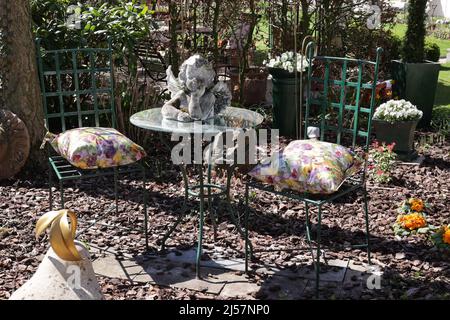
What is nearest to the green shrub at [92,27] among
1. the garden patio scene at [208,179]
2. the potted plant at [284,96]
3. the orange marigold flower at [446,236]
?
the garden patio scene at [208,179]

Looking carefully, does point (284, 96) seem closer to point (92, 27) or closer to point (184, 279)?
point (92, 27)

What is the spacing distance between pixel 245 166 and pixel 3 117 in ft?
6.31

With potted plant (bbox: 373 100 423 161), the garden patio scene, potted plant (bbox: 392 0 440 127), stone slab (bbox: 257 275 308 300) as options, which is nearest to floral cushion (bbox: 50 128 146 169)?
the garden patio scene

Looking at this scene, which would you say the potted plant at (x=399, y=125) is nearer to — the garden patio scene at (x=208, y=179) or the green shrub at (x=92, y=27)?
the garden patio scene at (x=208, y=179)

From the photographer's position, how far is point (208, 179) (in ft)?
12.9

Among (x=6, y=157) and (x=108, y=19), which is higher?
(x=108, y=19)

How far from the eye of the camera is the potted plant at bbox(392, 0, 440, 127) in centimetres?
662

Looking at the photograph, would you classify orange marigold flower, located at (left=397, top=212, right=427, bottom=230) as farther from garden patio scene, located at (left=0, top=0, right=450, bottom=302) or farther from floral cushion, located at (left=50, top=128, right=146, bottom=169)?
floral cushion, located at (left=50, top=128, right=146, bottom=169)

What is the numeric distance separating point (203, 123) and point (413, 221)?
1517mm

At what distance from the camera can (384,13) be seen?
27.8ft

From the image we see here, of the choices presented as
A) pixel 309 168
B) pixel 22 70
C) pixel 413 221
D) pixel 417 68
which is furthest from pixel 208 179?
pixel 417 68
